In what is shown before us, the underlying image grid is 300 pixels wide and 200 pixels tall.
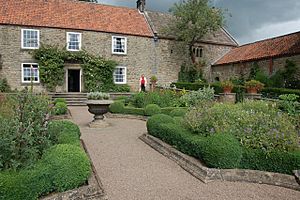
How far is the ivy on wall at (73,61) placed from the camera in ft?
65.8

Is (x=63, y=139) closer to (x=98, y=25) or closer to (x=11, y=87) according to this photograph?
(x=11, y=87)

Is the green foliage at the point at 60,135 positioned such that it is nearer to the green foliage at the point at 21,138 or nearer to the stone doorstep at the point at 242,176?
the green foliage at the point at 21,138

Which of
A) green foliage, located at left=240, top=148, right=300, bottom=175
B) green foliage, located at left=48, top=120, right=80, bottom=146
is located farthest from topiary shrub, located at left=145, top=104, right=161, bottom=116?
green foliage, located at left=240, top=148, right=300, bottom=175

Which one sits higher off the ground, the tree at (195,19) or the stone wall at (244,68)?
the tree at (195,19)

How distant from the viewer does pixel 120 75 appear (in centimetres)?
2325

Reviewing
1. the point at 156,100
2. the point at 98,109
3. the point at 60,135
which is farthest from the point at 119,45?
the point at 60,135

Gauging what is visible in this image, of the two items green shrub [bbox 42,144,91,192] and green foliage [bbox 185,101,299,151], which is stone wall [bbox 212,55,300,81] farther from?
green shrub [bbox 42,144,91,192]

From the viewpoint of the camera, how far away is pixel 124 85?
23016 mm

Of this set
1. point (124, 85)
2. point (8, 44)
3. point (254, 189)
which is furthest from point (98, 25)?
point (254, 189)

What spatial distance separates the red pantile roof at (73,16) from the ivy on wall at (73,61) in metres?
2.35

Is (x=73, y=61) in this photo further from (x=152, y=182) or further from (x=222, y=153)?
(x=222, y=153)

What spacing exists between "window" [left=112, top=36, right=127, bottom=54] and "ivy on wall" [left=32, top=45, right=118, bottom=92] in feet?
4.51

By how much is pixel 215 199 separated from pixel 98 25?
2087 cm

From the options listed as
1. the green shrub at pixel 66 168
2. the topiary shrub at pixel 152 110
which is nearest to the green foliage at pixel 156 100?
the topiary shrub at pixel 152 110
